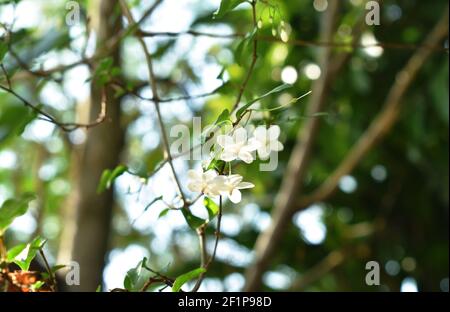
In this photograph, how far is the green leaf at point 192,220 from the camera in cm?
79

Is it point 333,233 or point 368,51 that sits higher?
point 368,51

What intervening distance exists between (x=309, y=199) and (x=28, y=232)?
3.82 feet

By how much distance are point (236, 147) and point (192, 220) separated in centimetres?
12

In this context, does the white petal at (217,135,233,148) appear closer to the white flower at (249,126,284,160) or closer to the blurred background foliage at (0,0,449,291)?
the white flower at (249,126,284,160)

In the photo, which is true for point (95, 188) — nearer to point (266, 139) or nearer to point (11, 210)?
point (11, 210)

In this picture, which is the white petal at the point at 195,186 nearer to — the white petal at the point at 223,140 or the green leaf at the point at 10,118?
the white petal at the point at 223,140

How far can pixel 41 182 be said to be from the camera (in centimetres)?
230

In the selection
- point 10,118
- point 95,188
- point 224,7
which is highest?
point 10,118

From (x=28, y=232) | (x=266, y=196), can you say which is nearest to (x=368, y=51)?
(x=266, y=196)

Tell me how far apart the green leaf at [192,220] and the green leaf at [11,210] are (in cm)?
19

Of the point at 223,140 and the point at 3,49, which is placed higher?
the point at 3,49

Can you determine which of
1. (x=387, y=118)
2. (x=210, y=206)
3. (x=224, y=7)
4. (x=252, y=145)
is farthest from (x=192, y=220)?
(x=387, y=118)

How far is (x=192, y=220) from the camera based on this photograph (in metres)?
0.80
